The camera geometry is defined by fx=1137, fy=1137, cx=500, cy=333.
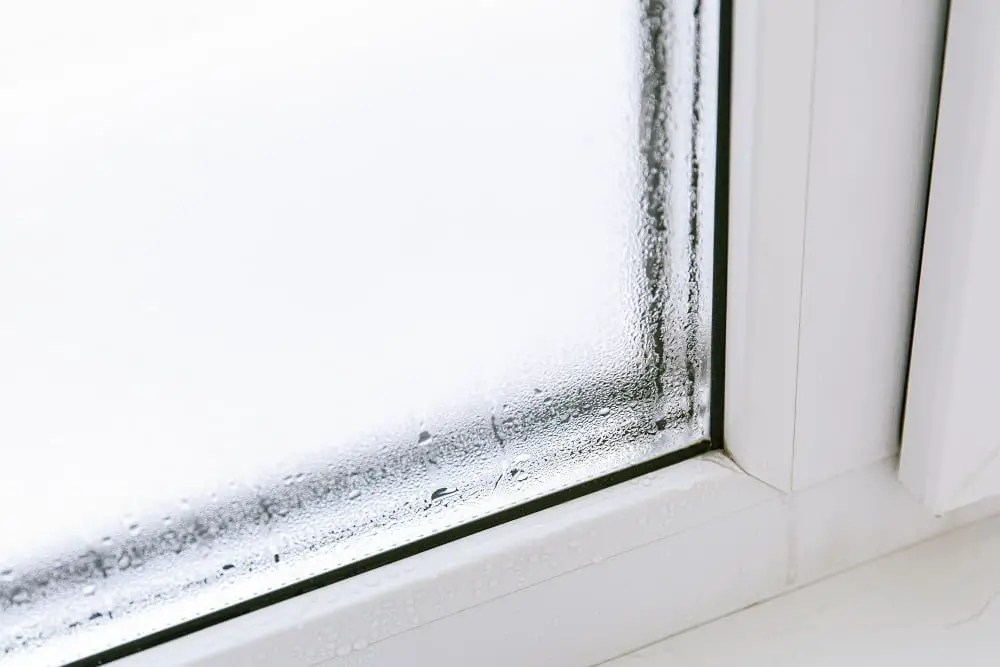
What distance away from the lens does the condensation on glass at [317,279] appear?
0.47 meters

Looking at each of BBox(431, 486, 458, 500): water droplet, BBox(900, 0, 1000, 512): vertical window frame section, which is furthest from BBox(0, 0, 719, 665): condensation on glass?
BBox(900, 0, 1000, 512): vertical window frame section

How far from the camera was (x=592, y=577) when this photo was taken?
0.57 meters

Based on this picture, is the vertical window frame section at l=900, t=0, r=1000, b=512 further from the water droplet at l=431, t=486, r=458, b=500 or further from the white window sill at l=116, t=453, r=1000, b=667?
the water droplet at l=431, t=486, r=458, b=500

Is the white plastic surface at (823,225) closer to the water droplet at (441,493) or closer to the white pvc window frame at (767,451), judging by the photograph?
the white pvc window frame at (767,451)

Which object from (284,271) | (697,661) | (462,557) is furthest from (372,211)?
(697,661)

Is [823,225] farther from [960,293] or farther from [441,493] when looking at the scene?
[441,493]

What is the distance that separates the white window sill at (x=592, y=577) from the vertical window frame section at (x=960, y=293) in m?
0.04

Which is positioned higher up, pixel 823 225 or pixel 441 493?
pixel 823 225

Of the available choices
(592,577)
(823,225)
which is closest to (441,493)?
(592,577)

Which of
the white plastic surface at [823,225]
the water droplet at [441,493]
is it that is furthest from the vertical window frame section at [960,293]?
the water droplet at [441,493]

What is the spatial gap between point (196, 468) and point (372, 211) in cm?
15

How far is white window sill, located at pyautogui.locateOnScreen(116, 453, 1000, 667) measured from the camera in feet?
1.73

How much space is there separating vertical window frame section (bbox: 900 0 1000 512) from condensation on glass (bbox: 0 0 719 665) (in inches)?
4.1

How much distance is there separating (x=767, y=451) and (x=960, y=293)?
12cm
